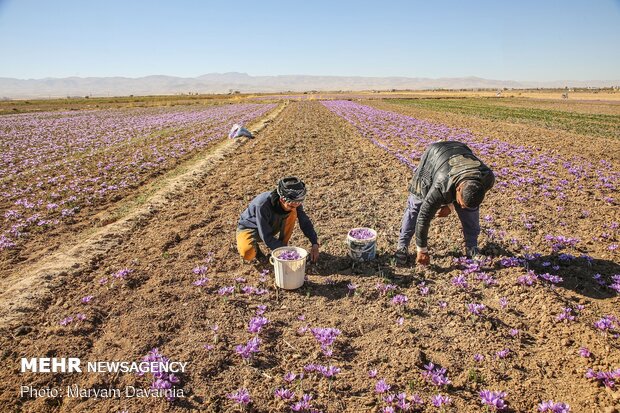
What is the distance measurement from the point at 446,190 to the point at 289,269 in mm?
2674

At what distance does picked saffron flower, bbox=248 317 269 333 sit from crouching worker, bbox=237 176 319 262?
1329 mm

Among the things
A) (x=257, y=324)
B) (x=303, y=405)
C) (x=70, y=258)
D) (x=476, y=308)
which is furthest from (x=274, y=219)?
(x=70, y=258)

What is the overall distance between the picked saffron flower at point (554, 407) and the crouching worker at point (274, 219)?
11.9ft

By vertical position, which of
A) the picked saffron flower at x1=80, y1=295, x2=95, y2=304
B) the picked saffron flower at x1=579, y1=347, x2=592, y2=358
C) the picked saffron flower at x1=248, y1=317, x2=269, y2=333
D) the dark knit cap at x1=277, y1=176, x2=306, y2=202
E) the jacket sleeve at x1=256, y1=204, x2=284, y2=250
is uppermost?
the dark knit cap at x1=277, y1=176, x2=306, y2=202

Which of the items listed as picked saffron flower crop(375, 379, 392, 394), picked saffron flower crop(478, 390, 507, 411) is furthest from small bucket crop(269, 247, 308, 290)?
picked saffron flower crop(478, 390, 507, 411)

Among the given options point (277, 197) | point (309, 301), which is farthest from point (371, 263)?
point (277, 197)

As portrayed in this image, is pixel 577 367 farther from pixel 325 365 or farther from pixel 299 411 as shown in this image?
pixel 299 411

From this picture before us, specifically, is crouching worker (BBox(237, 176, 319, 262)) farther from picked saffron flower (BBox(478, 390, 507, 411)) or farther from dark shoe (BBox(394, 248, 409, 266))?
picked saffron flower (BBox(478, 390, 507, 411))

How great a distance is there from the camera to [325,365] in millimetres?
4406

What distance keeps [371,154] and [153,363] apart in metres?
13.9

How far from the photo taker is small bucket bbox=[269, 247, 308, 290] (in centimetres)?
559

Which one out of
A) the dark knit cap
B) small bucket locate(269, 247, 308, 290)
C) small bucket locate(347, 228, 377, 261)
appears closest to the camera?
the dark knit cap

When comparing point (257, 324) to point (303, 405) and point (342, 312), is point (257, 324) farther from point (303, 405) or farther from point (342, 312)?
point (303, 405)

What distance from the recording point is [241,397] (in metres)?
3.83
